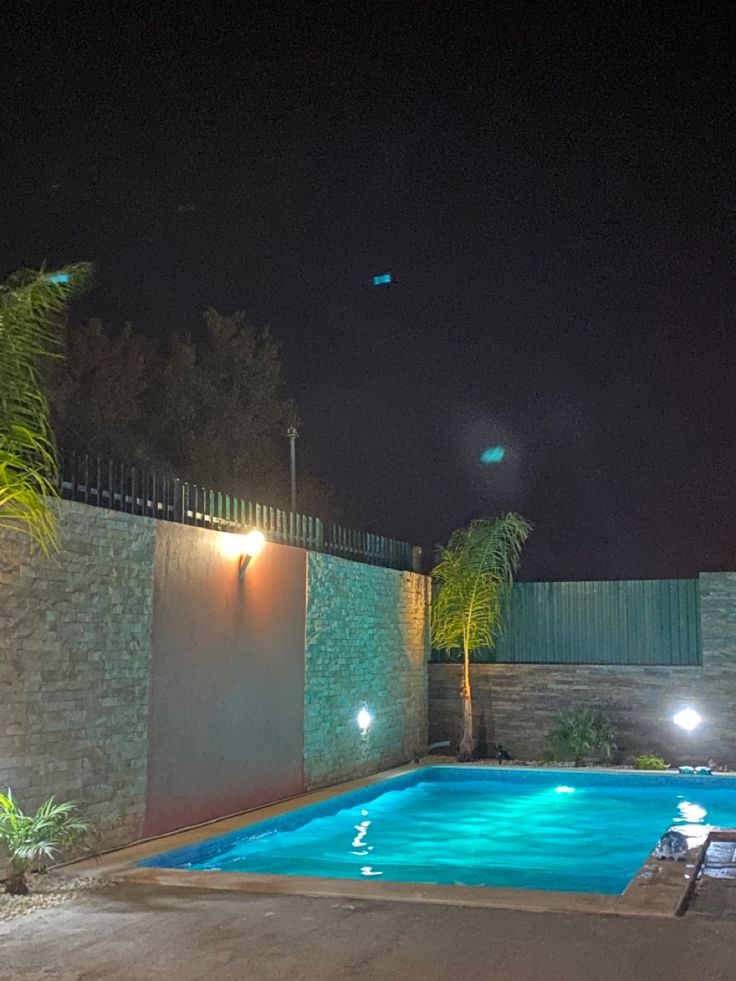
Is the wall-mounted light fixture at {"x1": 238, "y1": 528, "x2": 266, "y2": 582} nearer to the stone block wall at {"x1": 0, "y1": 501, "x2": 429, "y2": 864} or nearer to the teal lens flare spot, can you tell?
the stone block wall at {"x1": 0, "y1": 501, "x2": 429, "y2": 864}

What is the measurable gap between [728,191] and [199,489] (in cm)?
776

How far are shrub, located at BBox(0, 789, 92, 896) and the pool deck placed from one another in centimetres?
48

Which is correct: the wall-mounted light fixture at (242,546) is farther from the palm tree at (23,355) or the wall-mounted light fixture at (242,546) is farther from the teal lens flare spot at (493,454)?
the teal lens flare spot at (493,454)

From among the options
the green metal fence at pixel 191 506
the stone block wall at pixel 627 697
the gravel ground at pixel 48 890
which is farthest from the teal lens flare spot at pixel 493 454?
the gravel ground at pixel 48 890

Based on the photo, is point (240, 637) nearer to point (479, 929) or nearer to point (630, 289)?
point (479, 929)

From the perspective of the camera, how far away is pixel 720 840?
27.6ft

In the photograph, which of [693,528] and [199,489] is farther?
[693,528]

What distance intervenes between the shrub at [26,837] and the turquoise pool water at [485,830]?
1211 mm

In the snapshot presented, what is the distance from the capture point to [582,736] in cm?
1445

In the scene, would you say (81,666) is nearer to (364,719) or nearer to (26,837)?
(26,837)

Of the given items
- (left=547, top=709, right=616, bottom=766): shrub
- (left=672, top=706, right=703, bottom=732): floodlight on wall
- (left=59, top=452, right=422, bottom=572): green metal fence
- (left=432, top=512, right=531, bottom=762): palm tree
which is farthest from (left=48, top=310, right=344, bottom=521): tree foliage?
(left=672, top=706, right=703, bottom=732): floodlight on wall

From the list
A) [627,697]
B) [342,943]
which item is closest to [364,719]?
[627,697]

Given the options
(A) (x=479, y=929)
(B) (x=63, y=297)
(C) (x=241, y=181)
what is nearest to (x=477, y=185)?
(C) (x=241, y=181)

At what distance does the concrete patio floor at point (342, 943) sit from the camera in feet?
15.8
